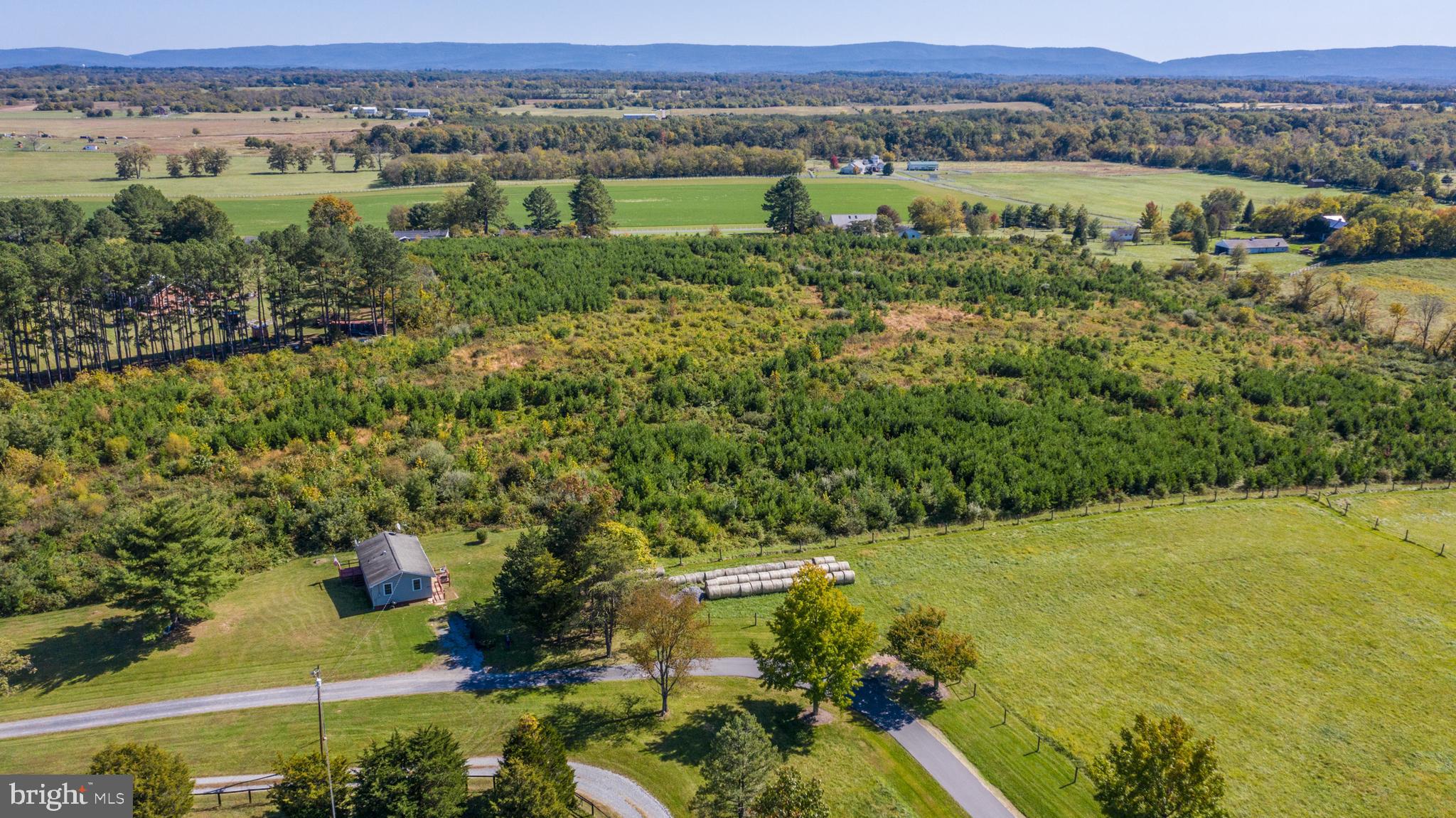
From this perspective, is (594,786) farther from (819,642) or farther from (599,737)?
(819,642)

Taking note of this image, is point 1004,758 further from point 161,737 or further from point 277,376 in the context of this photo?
point 277,376

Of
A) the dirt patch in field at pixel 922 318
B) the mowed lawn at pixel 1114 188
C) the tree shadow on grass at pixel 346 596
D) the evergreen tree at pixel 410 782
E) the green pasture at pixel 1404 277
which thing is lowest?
the tree shadow on grass at pixel 346 596

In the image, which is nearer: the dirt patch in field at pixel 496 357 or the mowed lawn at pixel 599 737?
the mowed lawn at pixel 599 737

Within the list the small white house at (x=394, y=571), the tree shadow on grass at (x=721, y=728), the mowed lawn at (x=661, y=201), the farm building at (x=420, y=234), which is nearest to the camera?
the tree shadow on grass at (x=721, y=728)

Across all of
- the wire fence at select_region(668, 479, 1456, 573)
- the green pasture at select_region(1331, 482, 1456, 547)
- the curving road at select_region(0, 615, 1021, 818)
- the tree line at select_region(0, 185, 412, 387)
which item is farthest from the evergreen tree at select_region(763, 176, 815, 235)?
the curving road at select_region(0, 615, 1021, 818)

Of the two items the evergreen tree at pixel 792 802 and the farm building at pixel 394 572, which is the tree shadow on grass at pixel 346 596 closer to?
the farm building at pixel 394 572

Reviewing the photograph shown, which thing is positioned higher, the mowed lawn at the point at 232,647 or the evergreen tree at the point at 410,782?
the evergreen tree at the point at 410,782

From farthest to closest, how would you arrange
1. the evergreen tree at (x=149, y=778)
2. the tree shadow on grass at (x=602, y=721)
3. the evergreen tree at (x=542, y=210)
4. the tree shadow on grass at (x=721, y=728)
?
the evergreen tree at (x=542, y=210) < the tree shadow on grass at (x=602, y=721) < the tree shadow on grass at (x=721, y=728) < the evergreen tree at (x=149, y=778)

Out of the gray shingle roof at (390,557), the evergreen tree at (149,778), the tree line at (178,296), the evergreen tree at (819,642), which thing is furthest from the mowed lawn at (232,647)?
the tree line at (178,296)

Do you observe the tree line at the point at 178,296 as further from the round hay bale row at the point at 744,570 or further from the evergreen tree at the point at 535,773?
the evergreen tree at the point at 535,773

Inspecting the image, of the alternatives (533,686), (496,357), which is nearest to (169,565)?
(533,686)
